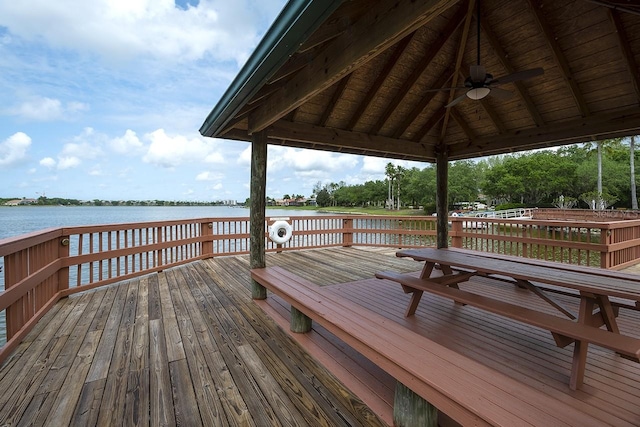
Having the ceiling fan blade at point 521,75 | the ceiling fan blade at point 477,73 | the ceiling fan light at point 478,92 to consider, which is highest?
the ceiling fan blade at point 477,73

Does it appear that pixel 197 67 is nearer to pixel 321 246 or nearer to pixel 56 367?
pixel 321 246

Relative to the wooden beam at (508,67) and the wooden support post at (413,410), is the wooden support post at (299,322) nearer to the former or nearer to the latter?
the wooden support post at (413,410)

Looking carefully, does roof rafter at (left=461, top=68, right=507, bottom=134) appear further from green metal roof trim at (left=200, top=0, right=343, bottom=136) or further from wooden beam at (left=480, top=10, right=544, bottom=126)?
green metal roof trim at (left=200, top=0, right=343, bottom=136)

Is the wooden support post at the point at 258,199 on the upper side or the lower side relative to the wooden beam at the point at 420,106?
lower

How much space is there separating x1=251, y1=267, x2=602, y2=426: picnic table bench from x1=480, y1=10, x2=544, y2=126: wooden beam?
345 cm

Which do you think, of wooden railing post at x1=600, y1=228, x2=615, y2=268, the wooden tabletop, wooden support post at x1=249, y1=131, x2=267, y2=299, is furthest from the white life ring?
wooden railing post at x1=600, y1=228, x2=615, y2=268

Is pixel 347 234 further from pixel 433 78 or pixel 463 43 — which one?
pixel 463 43

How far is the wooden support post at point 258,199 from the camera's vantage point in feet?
11.6

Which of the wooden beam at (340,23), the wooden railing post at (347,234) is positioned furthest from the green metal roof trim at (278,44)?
the wooden railing post at (347,234)

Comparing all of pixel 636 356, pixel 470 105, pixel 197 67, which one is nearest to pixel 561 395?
pixel 636 356

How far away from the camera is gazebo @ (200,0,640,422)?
187 cm

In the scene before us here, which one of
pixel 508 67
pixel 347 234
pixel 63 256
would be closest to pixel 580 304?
pixel 508 67

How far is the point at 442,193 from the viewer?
5430 millimetres

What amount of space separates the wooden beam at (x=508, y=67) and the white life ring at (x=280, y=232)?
16.1 feet
